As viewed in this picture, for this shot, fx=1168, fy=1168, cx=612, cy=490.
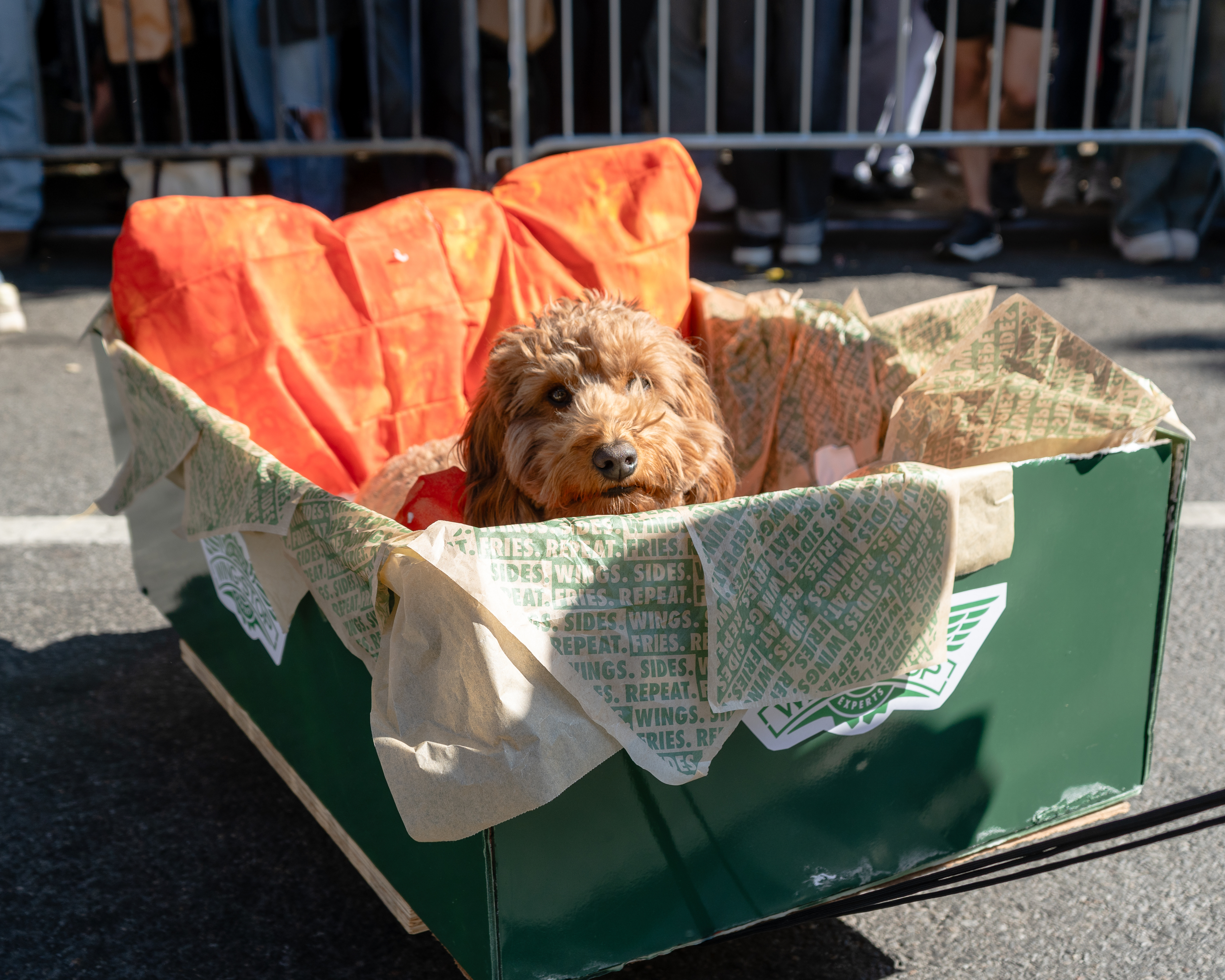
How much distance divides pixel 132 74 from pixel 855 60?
14.5ft

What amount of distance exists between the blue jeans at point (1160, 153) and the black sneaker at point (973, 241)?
79cm

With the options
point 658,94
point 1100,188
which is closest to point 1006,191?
point 1100,188

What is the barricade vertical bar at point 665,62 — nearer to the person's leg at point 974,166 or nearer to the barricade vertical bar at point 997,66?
the person's leg at point 974,166

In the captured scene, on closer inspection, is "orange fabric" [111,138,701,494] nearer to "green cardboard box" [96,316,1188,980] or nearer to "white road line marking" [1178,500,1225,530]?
"green cardboard box" [96,316,1188,980]

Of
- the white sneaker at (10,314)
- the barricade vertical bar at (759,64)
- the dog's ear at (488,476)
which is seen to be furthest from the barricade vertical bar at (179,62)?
the dog's ear at (488,476)

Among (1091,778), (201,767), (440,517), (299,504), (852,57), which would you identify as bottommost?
(201,767)

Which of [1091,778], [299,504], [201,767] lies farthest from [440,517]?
[1091,778]

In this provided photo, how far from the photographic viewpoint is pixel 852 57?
6.77m

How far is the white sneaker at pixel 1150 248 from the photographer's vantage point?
22.9ft

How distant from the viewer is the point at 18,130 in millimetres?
7344

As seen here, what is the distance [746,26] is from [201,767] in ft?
17.8

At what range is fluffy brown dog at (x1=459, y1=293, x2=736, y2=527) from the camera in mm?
2330

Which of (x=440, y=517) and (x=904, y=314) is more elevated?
(x=904, y=314)

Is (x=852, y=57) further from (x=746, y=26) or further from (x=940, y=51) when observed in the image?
(x=940, y=51)
